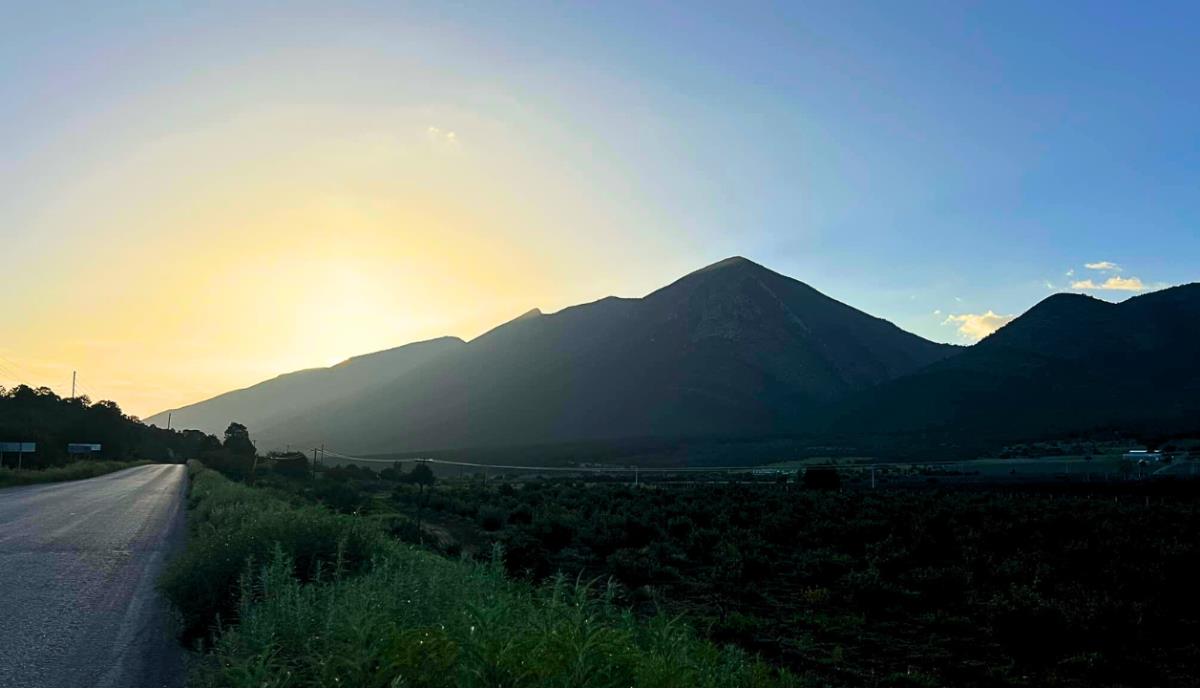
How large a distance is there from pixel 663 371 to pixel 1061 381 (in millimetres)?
62158

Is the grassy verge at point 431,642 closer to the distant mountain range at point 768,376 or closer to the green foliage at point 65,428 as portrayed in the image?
the green foliage at point 65,428

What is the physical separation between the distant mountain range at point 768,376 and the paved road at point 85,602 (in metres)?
97.2

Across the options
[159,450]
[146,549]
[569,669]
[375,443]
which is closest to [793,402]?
[375,443]

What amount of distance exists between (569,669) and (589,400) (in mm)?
141283

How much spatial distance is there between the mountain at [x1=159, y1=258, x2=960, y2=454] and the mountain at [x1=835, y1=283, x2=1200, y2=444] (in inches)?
701

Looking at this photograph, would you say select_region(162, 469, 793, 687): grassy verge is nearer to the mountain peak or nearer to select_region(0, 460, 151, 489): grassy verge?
select_region(0, 460, 151, 489): grassy verge

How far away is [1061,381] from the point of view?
367ft

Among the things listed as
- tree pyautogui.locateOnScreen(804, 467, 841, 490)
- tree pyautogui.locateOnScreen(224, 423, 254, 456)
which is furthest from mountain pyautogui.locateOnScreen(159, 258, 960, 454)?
tree pyautogui.locateOnScreen(804, 467, 841, 490)

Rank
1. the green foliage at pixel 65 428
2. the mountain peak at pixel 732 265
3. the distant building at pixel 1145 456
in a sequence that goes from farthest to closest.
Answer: the mountain peak at pixel 732 265 < the green foliage at pixel 65 428 < the distant building at pixel 1145 456

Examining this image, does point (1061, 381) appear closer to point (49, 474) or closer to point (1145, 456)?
point (1145, 456)

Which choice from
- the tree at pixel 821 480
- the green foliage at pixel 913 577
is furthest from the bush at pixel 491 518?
the tree at pixel 821 480

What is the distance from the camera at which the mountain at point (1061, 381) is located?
101188 mm

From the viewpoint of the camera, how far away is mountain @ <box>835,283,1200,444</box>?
332ft

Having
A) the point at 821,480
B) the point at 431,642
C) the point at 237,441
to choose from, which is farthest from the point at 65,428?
the point at 431,642
